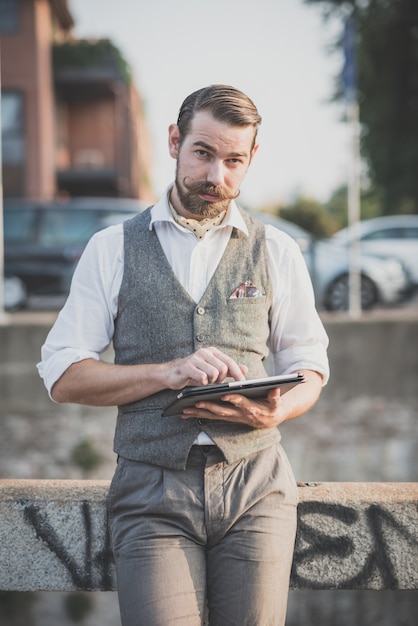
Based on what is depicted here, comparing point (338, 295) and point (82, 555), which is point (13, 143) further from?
point (82, 555)

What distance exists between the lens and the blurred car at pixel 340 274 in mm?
10891

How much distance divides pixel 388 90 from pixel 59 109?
915cm

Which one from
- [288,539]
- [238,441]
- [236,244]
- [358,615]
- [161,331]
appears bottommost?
[358,615]

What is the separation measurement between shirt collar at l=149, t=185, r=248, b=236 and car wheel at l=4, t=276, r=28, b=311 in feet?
33.2

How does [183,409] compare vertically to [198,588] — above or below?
above

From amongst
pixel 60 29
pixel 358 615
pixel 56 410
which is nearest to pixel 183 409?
pixel 56 410

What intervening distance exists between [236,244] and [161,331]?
1.14 feet

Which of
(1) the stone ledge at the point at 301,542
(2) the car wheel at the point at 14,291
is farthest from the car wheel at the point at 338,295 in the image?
(1) the stone ledge at the point at 301,542

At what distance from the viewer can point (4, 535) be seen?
266cm

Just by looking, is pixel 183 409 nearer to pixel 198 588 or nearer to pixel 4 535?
pixel 198 588

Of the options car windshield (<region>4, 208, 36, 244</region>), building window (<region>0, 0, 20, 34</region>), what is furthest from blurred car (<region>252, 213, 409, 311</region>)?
building window (<region>0, 0, 20, 34</region>)

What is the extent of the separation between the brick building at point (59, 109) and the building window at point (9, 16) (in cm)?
2

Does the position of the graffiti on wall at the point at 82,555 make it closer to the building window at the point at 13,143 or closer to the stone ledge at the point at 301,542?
the stone ledge at the point at 301,542

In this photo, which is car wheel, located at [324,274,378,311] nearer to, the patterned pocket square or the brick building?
the patterned pocket square
